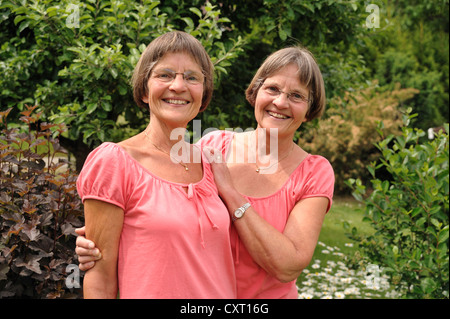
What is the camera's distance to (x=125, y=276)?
178 centimetres

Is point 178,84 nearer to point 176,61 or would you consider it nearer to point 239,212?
point 176,61

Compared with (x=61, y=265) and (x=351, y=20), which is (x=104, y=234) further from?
(x=351, y=20)

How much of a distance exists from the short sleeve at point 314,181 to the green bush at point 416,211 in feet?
5.92

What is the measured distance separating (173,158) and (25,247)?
1.16m

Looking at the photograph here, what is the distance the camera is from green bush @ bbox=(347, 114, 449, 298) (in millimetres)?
→ 3836

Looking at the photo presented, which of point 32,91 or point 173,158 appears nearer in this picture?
point 173,158

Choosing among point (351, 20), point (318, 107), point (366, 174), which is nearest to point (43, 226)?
point (318, 107)

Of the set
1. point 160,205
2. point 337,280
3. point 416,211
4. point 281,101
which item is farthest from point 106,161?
point 337,280

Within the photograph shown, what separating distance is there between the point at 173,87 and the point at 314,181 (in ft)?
2.53

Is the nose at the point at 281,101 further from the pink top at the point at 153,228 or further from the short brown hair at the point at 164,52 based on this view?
the pink top at the point at 153,228

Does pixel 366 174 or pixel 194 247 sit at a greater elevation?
pixel 194 247

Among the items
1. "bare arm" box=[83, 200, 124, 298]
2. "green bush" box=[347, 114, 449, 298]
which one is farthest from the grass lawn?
"bare arm" box=[83, 200, 124, 298]

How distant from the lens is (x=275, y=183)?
7.40ft

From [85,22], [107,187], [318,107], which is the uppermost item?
[85,22]
